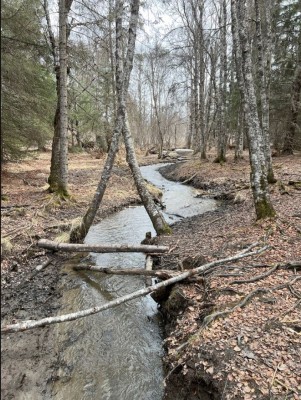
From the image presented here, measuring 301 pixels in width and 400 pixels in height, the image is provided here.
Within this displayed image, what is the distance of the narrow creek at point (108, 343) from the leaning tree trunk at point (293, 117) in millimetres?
13627

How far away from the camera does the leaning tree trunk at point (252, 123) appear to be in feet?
21.5

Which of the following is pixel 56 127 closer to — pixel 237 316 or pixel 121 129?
pixel 121 129

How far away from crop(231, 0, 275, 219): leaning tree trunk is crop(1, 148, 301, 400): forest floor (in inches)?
21.1

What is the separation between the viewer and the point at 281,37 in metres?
18.6

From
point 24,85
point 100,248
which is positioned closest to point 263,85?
point 100,248

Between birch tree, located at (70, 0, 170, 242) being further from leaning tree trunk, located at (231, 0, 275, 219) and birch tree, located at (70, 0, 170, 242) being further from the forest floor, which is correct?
leaning tree trunk, located at (231, 0, 275, 219)

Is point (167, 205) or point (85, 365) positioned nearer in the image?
point (85, 365)

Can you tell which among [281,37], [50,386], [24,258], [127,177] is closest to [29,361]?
[50,386]

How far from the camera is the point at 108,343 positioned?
14.5 ft

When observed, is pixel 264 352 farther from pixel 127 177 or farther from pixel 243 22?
pixel 127 177

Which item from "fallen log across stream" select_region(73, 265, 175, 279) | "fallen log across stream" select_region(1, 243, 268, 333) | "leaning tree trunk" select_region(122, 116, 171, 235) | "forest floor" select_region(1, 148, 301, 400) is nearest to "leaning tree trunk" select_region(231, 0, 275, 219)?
"forest floor" select_region(1, 148, 301, 400)

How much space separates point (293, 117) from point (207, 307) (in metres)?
15.7

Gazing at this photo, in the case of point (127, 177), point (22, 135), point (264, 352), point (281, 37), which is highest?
point (281, 37)

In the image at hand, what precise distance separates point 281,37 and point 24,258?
20.6 meters
